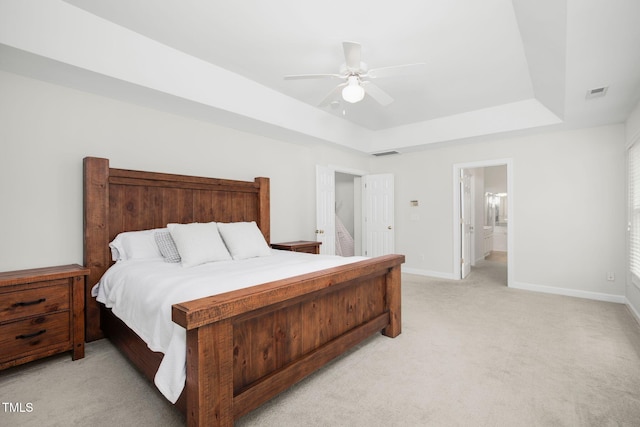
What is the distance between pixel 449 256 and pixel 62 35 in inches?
222

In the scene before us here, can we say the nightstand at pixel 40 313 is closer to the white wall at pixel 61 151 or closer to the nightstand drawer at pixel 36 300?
the nightstand drawer at pixel 36 300

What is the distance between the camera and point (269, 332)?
5.83ft

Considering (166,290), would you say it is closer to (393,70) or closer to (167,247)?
(167,247)

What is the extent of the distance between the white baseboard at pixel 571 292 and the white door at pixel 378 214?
217 cm

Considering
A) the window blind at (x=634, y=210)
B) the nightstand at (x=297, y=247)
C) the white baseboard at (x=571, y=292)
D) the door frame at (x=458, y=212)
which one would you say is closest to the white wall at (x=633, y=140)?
the window blind at (x=634, y=210)

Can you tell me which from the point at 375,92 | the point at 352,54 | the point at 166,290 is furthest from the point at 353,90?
the point at 166,290

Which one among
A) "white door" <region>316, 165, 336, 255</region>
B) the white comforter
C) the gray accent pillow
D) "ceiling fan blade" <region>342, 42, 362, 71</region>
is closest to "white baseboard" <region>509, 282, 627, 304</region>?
"white door" <region>316, 165, 336, 255</region>

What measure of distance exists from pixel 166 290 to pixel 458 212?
486 cm

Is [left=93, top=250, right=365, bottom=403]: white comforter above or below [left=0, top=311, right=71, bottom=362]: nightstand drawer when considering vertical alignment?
above

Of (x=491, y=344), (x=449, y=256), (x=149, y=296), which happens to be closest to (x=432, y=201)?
(x=449, y=256)

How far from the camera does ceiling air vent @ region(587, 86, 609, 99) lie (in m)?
2.92

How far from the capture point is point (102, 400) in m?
1.87

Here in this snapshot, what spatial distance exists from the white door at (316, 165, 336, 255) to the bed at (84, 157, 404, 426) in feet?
5.26

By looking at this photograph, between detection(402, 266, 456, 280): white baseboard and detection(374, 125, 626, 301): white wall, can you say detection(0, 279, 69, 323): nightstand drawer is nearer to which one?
detection(402, 266, 456, 280): white baseboard
